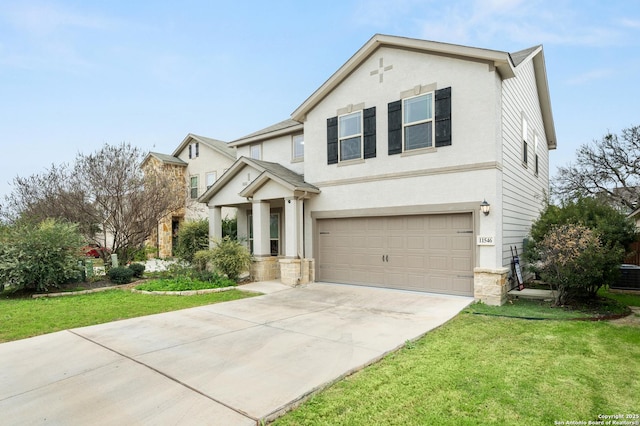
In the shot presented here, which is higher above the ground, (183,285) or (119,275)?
(119,275)

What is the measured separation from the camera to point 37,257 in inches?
399

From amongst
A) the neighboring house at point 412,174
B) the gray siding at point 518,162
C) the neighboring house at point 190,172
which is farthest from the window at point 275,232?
the gray siding at point 518,162

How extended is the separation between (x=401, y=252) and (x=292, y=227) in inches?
146

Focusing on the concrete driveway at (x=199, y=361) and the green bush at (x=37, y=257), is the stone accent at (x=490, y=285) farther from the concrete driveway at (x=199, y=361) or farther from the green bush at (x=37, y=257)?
the green bush at (x=37, y=257)

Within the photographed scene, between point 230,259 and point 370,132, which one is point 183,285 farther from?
point 370,132

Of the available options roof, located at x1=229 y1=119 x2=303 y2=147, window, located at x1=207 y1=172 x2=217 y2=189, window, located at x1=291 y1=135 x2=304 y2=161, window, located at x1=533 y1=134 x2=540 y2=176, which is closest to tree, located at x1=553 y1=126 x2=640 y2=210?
window, located at x1=533 y1=134 x2=540 y2=176

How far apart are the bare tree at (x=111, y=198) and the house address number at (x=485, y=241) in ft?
39.6

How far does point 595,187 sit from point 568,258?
68.3ft

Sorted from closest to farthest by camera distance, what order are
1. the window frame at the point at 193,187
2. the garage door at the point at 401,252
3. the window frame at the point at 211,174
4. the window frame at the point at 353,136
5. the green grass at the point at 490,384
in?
the green grass at the point at 490,384 → the garage door at the point at 401,252 → the window frame at the point at 353,136 → the window frame at the point at 211,174 → the window frame at the point at 193,187

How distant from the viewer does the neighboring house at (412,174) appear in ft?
29.4

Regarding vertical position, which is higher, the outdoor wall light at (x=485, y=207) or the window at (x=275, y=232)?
the outdoor wall light at (x=485, y=207)

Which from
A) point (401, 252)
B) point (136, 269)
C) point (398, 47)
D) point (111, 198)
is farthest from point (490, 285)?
point (111, 198)

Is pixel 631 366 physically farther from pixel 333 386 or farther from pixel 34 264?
pixel 34 264

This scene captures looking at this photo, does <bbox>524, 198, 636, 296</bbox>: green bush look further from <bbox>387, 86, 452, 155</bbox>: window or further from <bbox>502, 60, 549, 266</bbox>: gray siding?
<bbox>387, 86, 452, 155</bbox>: window
